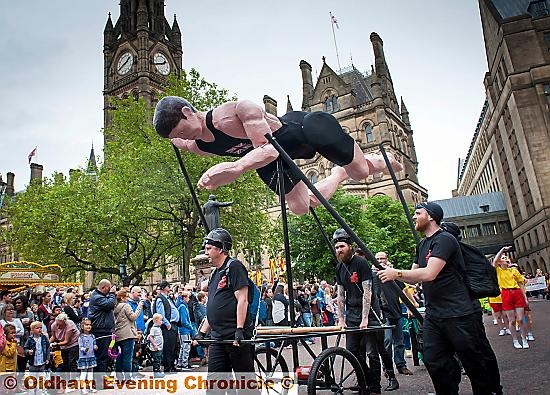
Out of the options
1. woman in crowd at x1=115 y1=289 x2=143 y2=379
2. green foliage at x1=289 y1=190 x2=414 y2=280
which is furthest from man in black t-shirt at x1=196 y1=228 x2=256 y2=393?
green foliage at x1=289 y1=190 x2=414 y2=280

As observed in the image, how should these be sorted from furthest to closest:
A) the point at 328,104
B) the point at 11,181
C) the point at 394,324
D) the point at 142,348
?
the point at 11,181 < the point at 328,104 < the point at 142,348 < the point at 394,324

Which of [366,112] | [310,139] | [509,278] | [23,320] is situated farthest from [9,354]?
[366,112]

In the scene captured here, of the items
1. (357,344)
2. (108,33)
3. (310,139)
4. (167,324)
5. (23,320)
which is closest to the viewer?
(310,139)

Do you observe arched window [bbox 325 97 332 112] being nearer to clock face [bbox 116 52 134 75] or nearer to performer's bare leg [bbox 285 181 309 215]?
clock face [bbox 116 52 134 75]

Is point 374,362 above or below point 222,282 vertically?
below

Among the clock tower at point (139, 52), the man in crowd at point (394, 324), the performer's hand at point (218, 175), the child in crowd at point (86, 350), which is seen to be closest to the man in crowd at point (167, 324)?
the child in crowd at point (86, 350)

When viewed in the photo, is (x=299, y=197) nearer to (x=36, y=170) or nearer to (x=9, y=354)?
(x=9, y=354)

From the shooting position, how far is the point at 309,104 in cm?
5766

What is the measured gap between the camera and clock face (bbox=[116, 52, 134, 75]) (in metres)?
63.6

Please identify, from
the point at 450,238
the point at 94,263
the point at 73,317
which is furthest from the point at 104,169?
the point at 450,238

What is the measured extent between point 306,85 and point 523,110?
26729 mm

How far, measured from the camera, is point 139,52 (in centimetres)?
6269

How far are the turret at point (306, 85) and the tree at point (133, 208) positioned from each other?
1238 inches

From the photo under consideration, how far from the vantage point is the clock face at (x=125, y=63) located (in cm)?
6359
